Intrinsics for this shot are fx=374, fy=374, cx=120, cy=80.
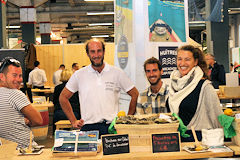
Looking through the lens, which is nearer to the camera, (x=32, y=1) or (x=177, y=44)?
(x=177, y=44)

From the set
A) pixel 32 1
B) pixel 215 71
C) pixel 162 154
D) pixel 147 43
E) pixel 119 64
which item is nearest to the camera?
pixel 162 154

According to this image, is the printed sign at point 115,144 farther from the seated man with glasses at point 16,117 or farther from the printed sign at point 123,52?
the printed sign at point 123,52

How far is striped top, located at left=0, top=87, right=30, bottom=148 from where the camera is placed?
350 centimetres

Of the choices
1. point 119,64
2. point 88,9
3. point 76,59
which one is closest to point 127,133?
point 119,64

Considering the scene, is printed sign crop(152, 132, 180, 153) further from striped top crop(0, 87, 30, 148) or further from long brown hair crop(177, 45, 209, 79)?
striped top crop(0, 87, 30, 148)

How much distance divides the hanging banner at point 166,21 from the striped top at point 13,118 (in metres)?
1.68

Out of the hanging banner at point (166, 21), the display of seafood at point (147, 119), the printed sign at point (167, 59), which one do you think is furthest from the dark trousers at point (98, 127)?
the hanging banner at point (166, 21)

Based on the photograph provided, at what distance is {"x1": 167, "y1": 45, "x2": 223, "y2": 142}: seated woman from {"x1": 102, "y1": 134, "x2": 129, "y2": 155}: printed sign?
70 cm

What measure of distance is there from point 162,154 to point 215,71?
20.7 feet

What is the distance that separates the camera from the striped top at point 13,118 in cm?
350

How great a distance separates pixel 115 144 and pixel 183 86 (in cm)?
106

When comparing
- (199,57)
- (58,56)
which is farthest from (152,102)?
(58,56)

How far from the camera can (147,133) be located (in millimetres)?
2648

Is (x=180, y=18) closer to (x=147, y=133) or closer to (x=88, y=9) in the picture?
(x=147, y=133)
